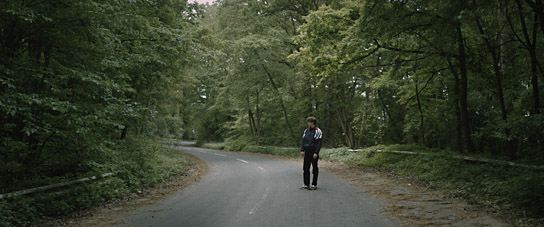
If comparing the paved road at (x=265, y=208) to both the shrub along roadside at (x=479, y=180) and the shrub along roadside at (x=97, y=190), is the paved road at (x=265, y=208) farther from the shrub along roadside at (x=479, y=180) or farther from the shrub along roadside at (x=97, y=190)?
the shrub along roadside at (x=479, y=180)

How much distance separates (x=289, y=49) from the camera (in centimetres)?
2262

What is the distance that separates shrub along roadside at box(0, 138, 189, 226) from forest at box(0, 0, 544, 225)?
0.06 meters

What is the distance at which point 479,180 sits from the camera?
737cm

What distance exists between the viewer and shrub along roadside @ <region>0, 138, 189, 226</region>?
5.45m

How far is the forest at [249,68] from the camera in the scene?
21.0ft

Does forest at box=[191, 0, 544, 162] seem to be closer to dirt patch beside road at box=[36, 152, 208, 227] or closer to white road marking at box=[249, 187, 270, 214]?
dirt patch beside road at box=[36, 152, 208, 227]

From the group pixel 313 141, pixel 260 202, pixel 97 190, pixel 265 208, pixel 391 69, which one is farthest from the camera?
pixel 391 69

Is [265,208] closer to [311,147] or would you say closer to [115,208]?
[311,147]

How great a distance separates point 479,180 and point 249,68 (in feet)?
58.3

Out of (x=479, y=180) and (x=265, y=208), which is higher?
(x=479, y=180)

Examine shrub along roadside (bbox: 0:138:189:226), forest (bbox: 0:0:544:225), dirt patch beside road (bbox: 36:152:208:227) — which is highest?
forest (bbox: 0:0:544:225)

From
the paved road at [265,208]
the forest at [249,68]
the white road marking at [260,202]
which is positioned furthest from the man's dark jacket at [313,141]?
the forest at [249,68]

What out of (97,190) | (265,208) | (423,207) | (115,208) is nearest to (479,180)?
(423,207)

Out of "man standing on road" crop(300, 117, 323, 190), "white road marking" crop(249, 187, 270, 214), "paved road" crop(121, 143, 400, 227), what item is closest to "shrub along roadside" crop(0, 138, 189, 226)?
"paved road" crop(121, 143, 400, 227)
